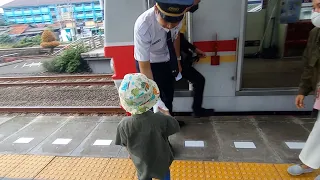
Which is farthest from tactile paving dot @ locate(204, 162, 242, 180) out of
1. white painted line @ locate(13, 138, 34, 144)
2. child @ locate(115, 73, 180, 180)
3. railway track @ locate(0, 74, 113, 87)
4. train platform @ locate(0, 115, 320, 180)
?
railway track @ locate(0, 74, 113, 87)

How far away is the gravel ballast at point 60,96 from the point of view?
565 cm

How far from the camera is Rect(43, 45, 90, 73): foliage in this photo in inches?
444

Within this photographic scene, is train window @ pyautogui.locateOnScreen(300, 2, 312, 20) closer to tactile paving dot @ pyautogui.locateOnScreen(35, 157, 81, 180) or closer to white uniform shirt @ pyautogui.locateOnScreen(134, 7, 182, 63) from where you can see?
white uniform shirt @ pyautogui.locateOnScreen(134, 7, 182, 63)

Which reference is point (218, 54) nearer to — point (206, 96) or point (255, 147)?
point (206, 96)

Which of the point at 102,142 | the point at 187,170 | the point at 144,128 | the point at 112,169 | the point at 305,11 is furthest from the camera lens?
the point at 305,11

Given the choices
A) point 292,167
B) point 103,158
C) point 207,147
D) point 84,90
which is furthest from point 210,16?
point 84,90

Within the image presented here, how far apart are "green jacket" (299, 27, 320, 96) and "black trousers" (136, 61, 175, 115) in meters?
1.40

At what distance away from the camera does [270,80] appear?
5.13 m

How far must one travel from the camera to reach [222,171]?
268 centimetres

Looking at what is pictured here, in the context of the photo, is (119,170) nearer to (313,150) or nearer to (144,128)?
(144,128)

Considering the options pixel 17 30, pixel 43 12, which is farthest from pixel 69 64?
pixel 43 12

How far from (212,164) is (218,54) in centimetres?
164

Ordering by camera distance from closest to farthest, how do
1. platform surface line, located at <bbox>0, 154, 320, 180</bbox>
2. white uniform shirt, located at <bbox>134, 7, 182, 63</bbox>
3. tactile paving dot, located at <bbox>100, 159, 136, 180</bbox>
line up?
white uniform shirt, located at <bbox>134, 7, 182, 63</bbox> < platform surface line, located at <bbox>0, 154, 320, 180</bbox> < tactile paving dot, located at <bbox>100, 159, 136, 180</bbox>

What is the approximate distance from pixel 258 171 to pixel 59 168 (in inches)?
93.2
